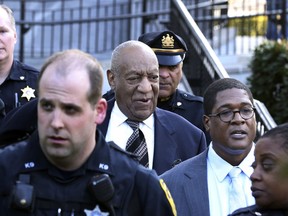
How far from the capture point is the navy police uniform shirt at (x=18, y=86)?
6.51 meters

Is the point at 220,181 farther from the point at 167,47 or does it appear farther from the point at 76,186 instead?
the point at 167,47

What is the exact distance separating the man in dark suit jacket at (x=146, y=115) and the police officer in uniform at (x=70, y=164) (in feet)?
6.01

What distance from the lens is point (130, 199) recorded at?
404 centimetres

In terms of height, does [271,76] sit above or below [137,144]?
below

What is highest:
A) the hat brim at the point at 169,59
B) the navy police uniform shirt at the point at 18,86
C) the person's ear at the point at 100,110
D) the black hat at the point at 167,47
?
the person's ear at the point at 100,110

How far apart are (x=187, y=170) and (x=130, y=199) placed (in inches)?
57.4

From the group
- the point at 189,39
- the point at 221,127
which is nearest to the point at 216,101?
the point at 221,127

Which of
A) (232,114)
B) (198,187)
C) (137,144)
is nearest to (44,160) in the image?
(198,187)

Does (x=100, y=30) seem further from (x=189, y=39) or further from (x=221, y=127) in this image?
(x=221, y=127)

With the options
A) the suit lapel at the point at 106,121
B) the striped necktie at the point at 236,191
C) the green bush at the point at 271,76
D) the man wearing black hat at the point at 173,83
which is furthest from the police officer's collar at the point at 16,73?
the green bush at the point at 271,76

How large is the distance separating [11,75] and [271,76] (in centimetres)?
587

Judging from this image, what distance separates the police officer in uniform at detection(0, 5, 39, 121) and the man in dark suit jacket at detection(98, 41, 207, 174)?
726 millimetres

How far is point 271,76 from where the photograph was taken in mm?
11992

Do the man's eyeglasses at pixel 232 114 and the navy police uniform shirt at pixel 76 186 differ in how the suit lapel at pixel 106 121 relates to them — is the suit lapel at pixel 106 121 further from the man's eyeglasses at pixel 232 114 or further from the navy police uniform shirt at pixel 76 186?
the navy police uniform shirt at pixel 76 186
